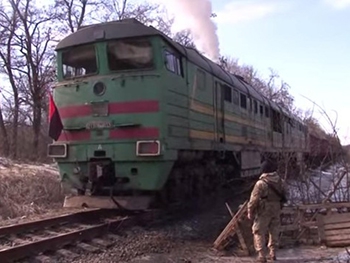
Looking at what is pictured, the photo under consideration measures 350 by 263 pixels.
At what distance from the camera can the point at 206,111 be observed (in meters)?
11.4

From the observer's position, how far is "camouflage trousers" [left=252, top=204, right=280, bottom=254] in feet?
23.2

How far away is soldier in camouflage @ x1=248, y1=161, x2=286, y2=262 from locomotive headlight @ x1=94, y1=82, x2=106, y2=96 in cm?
385

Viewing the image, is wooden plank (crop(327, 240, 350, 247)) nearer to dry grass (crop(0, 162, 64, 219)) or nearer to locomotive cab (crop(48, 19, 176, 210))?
locomotive cab (crop(48, 19, 176, 210))

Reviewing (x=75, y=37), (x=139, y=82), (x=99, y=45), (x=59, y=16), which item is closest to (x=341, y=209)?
(x=139, y=82)

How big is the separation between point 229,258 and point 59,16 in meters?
28.5

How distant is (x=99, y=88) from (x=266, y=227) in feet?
14.3

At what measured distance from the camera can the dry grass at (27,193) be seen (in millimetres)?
12117

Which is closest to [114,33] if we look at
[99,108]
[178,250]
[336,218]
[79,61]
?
[79,61]

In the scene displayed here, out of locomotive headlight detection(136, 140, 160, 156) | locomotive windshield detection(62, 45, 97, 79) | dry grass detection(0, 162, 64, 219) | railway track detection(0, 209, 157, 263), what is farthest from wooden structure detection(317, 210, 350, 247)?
dry grass detection(0, 162, 64, 219)

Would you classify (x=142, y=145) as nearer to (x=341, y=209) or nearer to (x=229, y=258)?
(x=229, y=258)

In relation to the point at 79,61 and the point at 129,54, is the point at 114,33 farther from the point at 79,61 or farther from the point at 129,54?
the point at 79,61

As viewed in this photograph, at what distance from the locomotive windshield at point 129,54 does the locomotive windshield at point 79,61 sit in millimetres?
432

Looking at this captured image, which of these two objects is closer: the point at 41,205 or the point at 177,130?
the point at 177,130

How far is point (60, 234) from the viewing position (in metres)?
8.21
